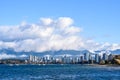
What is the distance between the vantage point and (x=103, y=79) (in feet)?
389

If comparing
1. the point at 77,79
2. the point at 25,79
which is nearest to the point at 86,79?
the point at 77,79

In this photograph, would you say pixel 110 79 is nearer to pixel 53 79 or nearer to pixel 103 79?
pixel 103 79

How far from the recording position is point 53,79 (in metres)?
114

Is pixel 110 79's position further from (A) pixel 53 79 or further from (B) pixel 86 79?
(A) pixel 53 79

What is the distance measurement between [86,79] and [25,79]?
16.8m

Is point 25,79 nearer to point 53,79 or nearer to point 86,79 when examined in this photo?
point 53,79

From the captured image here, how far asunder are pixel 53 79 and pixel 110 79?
16.5 metres

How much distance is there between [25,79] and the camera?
4540 inches

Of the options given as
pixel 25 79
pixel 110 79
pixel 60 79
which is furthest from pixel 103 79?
pixel 25 79

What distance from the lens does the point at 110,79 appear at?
117875mm

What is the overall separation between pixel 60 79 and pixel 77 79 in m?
5.29

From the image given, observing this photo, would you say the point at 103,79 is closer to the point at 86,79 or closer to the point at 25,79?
the point at 86,79

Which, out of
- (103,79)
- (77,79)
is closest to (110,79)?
(103,79)

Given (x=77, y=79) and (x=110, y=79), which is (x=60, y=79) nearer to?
(x=77, y=79)
